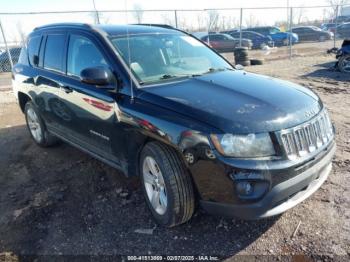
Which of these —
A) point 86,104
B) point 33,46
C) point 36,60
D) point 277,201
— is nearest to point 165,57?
point 86,104

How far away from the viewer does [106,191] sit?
3.96 meters

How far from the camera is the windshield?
3.43 m

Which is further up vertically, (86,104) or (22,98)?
(86,104)

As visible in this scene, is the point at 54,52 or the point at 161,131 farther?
the point at 54,52

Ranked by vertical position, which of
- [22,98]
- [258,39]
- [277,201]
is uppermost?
[22,98]

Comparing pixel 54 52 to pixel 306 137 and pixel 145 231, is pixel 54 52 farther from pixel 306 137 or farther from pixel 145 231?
pixel 306 137

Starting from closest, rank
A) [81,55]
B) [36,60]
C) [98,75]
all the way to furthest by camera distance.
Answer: [98,75] → [81,55] → [36,60]

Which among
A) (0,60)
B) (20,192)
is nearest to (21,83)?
(20,192)

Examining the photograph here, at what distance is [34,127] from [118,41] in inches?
112

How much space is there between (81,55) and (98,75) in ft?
2.90

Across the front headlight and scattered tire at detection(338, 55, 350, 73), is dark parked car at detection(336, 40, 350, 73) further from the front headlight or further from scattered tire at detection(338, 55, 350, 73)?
the front headlight

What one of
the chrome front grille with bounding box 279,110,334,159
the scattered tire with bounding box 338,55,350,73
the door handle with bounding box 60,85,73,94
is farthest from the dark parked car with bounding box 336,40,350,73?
the door handle with bounding box 60,85,73,94

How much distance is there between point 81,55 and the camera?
12.7ft

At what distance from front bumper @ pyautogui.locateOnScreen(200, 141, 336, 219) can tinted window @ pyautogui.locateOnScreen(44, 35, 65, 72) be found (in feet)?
9.09
